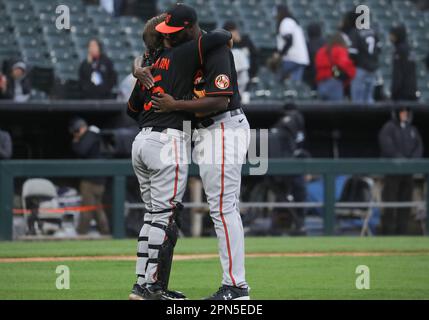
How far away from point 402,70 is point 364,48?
96 centimetres

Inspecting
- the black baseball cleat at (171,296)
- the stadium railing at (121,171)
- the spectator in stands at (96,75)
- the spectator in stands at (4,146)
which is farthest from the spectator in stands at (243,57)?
the black baseball cleat at (171,296)

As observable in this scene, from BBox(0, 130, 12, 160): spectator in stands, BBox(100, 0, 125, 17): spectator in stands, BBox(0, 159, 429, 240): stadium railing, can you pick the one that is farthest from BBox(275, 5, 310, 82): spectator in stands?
BBox(0, 130, 12, 160): spectator in stands

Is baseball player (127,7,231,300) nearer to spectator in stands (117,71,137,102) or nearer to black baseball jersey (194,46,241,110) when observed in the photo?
black baseball jersey (194,46,241,110)

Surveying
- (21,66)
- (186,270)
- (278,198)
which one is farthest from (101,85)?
(186,270)

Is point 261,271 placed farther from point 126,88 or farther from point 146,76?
point 126,88

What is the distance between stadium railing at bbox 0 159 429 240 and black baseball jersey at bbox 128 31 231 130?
265 inches

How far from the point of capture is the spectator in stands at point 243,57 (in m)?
15.0

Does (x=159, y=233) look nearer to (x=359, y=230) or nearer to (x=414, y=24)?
(x=359, y=230)

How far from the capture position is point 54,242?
12.9 metres

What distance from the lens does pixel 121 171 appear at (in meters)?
13.8

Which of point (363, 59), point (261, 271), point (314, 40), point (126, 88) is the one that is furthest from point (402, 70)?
point (261, 271)

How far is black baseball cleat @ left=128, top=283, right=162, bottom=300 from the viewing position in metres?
6.63

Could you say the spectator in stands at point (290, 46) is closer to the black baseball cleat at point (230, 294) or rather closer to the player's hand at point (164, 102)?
the player's hand at point (164, 102)

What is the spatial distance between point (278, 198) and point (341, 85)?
3120mm
